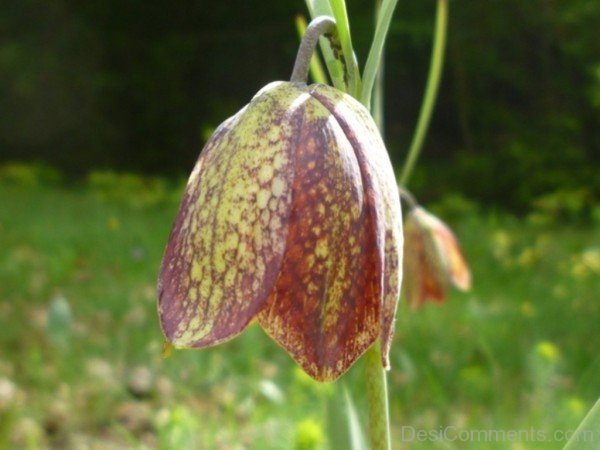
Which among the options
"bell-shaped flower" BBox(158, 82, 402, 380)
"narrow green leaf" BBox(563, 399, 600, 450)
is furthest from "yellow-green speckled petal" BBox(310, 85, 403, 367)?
"narrow green leaf" BBox(563, 399, 600, 450)

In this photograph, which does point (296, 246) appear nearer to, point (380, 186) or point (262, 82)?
point (380, 186)

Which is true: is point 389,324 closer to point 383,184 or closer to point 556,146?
point 383,184

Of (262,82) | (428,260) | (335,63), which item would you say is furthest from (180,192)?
(335,63)

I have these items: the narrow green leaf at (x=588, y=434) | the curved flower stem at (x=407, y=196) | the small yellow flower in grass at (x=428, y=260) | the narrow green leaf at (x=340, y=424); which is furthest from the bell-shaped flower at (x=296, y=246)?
the small yellow flower in grass at (x=428, y=260)

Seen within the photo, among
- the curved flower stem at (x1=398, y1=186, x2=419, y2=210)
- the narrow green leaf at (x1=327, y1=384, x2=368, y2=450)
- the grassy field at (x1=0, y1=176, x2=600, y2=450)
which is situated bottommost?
the grassy field at (x1=0, y1=176, x2=600, y2=450)

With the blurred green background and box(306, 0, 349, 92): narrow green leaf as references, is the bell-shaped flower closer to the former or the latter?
box(306, 0, 349, 92): narrow green leaf

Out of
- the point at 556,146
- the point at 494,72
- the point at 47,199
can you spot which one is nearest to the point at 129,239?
the point at 47,199
